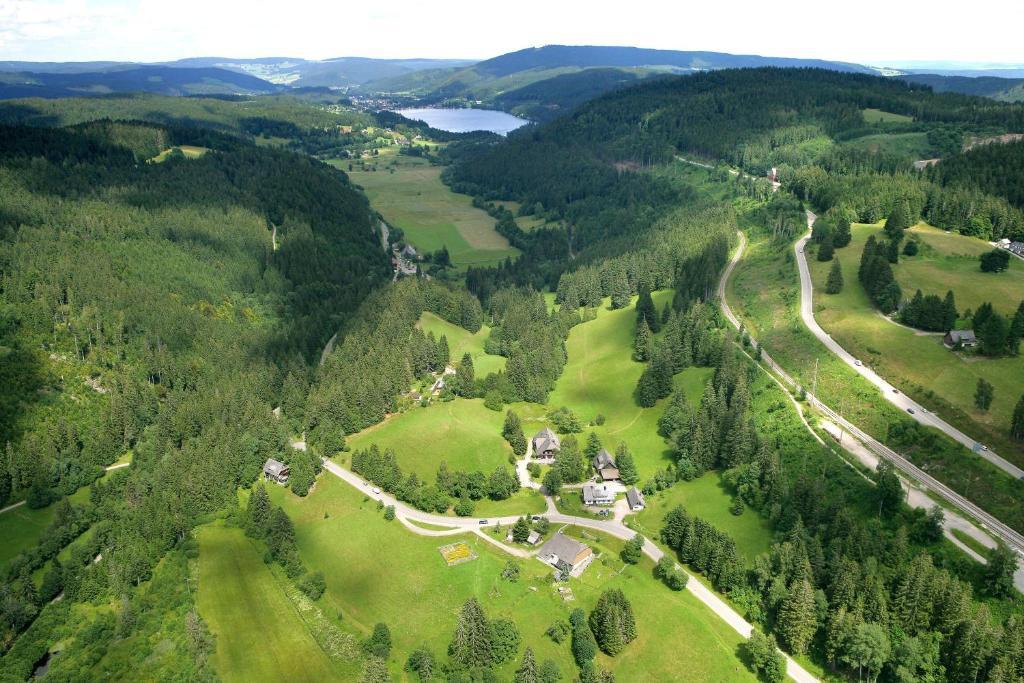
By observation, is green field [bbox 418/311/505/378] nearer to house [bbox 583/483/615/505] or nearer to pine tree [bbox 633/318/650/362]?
pine tree [bbox 633/318/650/362]

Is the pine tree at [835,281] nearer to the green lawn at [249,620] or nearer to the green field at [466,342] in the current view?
the green field at [466,342]

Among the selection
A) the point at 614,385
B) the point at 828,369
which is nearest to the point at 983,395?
the point at 828,369

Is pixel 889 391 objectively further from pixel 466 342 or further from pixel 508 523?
pixel 466 342

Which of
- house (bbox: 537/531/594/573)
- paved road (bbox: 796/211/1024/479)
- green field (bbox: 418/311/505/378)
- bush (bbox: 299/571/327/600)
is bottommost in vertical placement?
green field (bbox: 418/311/505/378)

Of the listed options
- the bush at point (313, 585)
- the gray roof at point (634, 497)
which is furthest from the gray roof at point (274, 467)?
the gray roof at point (634, 497)

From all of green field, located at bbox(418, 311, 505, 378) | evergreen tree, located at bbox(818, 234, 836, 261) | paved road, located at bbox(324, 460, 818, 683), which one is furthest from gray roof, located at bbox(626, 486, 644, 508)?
evergreen tree, located at bbox(818, 234, 836, 261)

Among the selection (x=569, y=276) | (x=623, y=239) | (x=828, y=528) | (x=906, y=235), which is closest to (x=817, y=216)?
(x=906, y=235)
